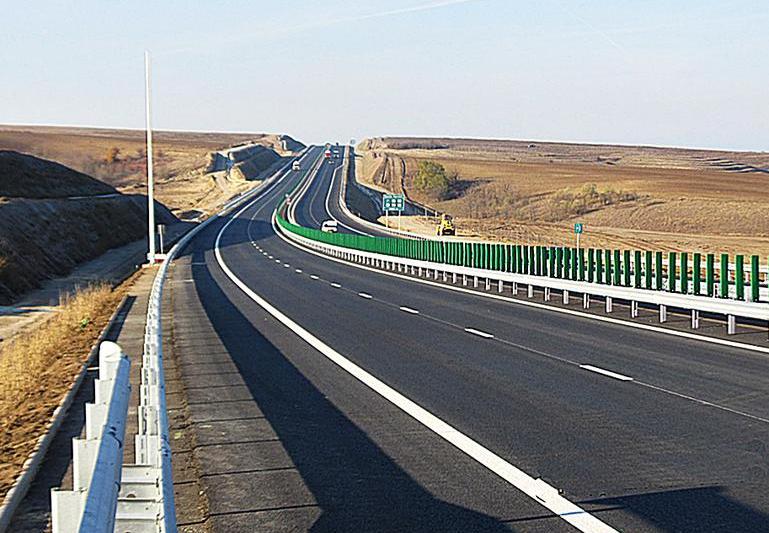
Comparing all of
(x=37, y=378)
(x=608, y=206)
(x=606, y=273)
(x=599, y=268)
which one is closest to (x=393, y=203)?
(x=608, y=206)

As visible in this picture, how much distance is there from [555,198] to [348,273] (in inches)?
3133

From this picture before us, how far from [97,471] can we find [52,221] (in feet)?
208

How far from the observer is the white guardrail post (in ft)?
12.9

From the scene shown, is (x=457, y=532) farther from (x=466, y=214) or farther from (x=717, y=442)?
(x=466, y=214)

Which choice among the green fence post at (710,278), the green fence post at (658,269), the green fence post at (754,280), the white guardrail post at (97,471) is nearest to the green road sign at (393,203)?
the green fence post at (658,269)

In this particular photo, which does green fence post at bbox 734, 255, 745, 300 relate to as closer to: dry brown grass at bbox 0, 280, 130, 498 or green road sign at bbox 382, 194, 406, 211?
dry brown grass at bbox 0, 280, 130, 498

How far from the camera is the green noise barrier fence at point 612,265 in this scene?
22.2 meters

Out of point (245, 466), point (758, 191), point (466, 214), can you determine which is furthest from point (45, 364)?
point (466, 214)

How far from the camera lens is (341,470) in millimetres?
9258

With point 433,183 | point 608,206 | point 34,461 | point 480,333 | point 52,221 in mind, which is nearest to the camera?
point 34,461

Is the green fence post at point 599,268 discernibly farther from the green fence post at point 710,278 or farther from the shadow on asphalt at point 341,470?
the shadow on asphalt at point 341,470

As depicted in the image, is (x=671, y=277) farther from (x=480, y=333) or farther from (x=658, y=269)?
(x=480, y=333)

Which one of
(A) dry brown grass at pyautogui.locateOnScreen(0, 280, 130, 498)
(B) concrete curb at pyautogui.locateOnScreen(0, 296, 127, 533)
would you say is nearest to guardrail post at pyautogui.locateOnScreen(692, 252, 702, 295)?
(A) dry brown grass at pyautogui.locateOnScreen(0, 280, 130, 498)

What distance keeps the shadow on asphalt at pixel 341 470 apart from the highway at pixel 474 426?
0.03 m
